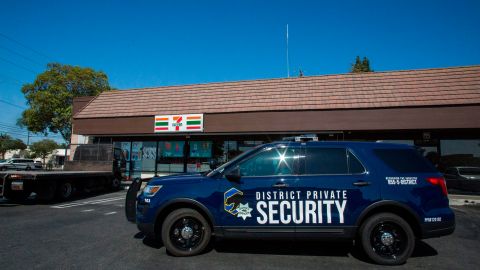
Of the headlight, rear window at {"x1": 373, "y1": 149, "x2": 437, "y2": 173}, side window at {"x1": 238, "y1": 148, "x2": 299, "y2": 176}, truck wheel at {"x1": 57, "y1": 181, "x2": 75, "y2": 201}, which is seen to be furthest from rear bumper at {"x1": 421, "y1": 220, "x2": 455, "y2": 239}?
truck wheel at {"x1": 57, "y1": 181, "x2": 75, "y2": 201}

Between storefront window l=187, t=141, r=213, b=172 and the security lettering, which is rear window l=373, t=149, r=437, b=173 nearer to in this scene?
the security lettering

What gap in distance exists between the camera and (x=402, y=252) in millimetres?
4582

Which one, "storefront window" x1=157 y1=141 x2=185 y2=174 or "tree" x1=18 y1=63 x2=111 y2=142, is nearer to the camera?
"storefront window" x1=157 y1=141 x2=185 y2=174

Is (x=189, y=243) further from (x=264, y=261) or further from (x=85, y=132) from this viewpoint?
(x=85, y=132)

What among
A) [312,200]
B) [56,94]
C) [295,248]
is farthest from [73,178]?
[56,94]

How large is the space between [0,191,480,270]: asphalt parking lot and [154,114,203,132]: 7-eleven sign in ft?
29.5

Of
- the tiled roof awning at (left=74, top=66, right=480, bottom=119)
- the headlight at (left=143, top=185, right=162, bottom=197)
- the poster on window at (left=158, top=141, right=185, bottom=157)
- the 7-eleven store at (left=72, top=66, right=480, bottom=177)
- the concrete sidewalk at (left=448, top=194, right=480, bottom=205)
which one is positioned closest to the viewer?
the headlight at (left=143, top=185, right=162, bottom=197)

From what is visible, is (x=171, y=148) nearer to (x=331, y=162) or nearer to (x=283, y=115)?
(x=283, y=115)

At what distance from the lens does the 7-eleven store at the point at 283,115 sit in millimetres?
13336

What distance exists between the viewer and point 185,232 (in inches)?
195

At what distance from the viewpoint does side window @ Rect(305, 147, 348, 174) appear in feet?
15.9

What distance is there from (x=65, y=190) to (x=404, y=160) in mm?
11689

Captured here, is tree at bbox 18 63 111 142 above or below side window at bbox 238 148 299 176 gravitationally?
above

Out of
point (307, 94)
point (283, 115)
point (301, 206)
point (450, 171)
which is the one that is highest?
point (307, 94)
